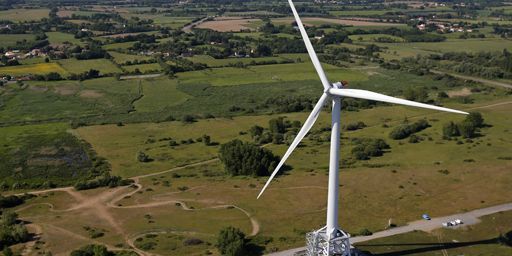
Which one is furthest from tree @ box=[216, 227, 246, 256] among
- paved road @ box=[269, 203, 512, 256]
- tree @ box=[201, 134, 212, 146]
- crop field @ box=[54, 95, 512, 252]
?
tree @ box=[201, 134, 212, 146]

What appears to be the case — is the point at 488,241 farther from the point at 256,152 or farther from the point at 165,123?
the point at 165,123

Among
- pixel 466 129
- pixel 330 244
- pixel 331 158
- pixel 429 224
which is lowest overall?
pixel 429 224

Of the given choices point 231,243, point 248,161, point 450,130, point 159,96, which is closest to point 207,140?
point 248,161

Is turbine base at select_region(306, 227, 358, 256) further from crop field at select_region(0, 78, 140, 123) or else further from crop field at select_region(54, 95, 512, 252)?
crop field at select_region(0, 78, 140, 123)

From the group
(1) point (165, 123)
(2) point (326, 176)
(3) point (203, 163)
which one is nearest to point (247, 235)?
(2) point (326, 176)

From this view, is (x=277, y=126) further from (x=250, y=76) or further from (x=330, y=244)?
(x=250, y=76)

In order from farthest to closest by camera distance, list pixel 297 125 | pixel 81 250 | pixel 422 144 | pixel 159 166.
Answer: pixel 297 125
pixel 422 144
pixel 159 166
pixel 81 250
